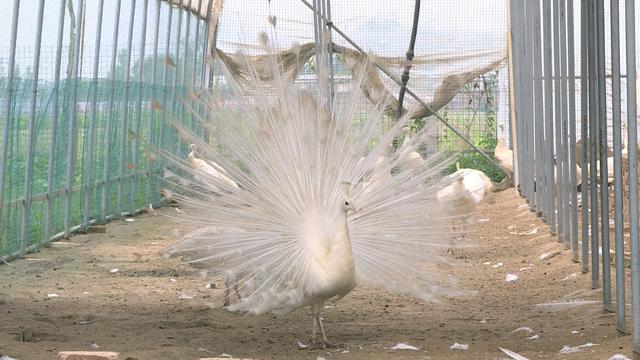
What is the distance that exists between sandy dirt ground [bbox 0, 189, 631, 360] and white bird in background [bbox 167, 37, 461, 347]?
1.28 ft

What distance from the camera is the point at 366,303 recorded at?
30.0 ft

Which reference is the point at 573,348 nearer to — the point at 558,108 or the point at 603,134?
the point at 603,134

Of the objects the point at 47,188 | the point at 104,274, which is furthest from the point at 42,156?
the point at 104,274

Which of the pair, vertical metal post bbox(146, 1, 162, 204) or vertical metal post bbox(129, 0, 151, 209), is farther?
vertical metal post bbox(146, 1, 162, 204)

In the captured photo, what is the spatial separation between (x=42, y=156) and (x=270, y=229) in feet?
17.8

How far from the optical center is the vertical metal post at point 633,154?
6.06 metres

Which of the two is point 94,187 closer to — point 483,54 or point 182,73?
point 182,73

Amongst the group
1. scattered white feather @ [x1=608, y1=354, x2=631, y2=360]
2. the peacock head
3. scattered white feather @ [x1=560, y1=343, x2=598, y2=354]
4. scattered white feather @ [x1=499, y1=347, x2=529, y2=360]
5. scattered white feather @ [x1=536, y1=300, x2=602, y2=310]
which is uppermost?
the peacock head

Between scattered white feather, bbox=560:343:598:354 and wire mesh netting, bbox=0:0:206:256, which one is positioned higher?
wire mesh netting, bbox=0:0:206:256

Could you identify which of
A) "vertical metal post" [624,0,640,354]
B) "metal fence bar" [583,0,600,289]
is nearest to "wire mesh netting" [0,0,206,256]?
"metal fence bar" [583,0,600,289]

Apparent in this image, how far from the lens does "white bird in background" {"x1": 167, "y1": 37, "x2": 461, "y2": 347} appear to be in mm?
7359

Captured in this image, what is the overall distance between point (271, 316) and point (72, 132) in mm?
5396

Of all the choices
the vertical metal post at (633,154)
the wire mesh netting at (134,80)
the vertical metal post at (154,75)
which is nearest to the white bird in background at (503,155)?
the wire mesh netting at (134,80)

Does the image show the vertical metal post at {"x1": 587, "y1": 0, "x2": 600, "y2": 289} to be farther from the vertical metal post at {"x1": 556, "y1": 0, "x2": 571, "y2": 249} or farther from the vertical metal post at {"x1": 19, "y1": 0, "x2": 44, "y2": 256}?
the vertical metal post at {"x1": 19, "y1": 0, "x2": 44, "y2": 256}
